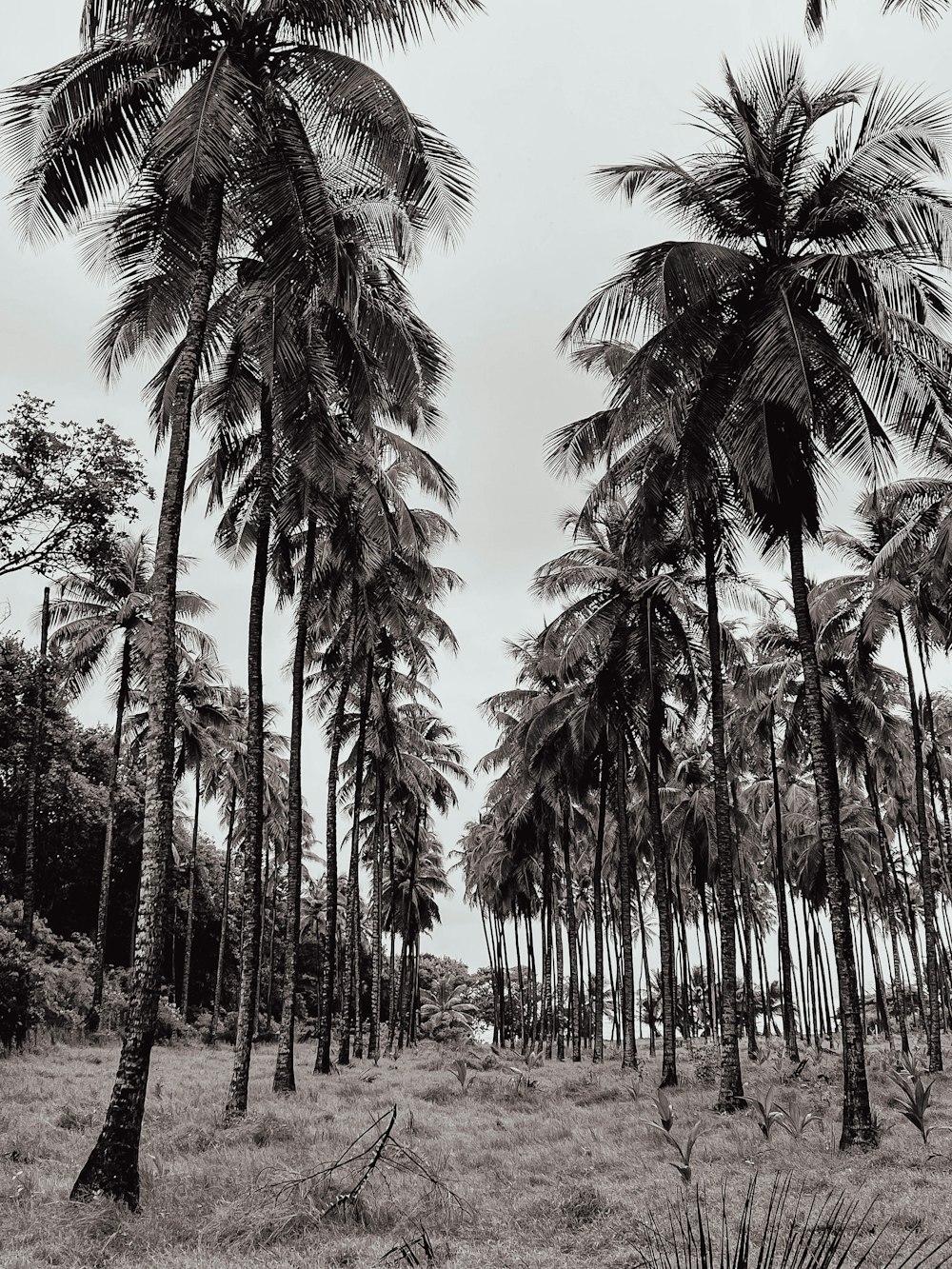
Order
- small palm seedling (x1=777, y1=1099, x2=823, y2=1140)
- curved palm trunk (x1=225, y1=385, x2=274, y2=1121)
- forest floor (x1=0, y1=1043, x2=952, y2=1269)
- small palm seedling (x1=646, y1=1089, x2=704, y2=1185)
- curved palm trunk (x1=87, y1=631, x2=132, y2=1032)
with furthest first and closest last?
curved palm trunk (x1=87, y1=631, x2=132, y2=1032) → curved palm trunk (x1=225, y1=385, x2=274, y2=1121) → small palm seedling (x1=777, y1=1099, x2=823, y2=1140) → small palm seedling (x1=646, y1=1089, x2=704, y2=1185) → forest floor (x1=0, y1=1043, x2=952, y2=1269)

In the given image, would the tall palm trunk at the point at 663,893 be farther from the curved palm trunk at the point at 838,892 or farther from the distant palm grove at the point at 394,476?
the curved palm trunk at the point at 838,892

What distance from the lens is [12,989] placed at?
20188 mm

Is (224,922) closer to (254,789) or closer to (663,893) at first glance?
(663,893)

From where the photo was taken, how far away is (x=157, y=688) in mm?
9375

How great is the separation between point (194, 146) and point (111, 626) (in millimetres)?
19457

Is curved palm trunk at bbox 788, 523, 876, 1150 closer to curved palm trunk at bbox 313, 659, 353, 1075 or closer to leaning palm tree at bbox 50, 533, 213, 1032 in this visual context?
curved palm trunk at bbox 313, 659, 353, 1075

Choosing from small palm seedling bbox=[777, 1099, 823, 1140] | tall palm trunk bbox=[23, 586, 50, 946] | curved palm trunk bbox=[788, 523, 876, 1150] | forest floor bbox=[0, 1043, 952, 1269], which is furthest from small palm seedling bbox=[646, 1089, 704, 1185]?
tall palm trunk bbox=[23, 586, 50, 946]

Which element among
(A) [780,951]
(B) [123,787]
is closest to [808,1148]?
(A) [780,951]

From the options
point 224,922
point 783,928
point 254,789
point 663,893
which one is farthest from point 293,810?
point 224,922

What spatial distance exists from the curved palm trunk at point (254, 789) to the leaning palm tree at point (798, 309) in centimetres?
539

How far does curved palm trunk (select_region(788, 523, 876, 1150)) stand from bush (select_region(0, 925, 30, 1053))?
16.9m

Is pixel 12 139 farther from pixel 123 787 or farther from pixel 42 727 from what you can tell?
pixel 123 787

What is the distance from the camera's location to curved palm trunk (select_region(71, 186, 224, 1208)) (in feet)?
26.1

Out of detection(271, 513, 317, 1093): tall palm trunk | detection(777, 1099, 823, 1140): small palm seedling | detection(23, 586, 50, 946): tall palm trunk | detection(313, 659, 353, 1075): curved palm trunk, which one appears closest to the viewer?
detection(777, 1099, 823, 1140): small palm seedling
